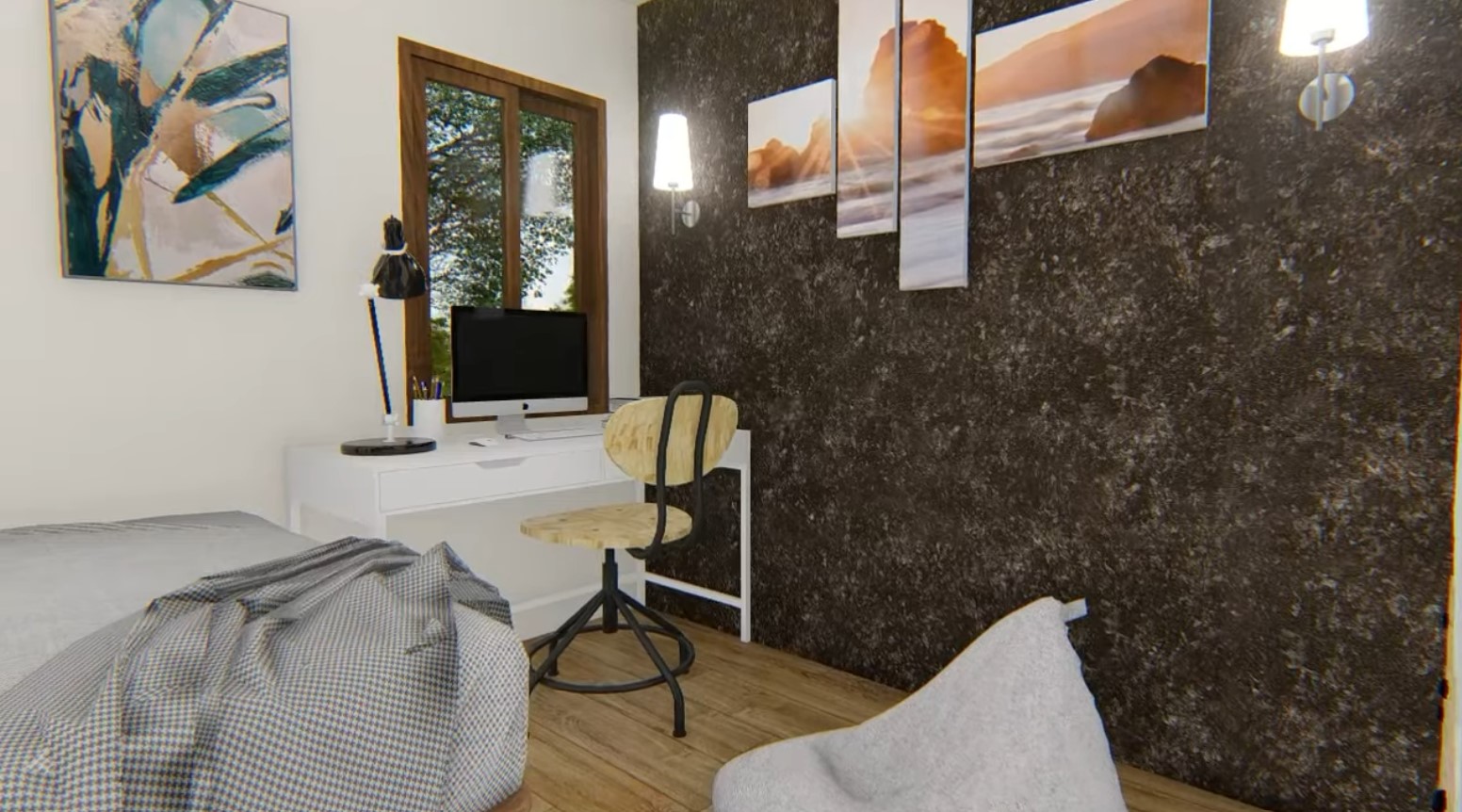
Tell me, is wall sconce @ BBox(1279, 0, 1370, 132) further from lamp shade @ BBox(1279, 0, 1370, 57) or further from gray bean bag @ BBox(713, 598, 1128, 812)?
gray bean bag @ BBox(713, 598, 1128, 812)

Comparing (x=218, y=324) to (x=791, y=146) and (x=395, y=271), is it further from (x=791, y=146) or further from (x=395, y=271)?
(x=791, y=146)

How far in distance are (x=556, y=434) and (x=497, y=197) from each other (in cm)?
100

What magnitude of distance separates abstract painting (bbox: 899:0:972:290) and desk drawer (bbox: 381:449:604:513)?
117cm

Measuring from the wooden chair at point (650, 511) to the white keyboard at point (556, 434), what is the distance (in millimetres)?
259

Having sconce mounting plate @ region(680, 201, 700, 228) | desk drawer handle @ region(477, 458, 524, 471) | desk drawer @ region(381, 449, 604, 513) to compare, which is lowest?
desk drawer @ region(381, 449, 604, 513)

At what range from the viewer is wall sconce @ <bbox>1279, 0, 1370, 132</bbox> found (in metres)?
1.67

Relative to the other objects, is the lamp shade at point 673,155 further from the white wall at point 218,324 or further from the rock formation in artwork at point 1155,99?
the rock formation in artwork at point 1155,99

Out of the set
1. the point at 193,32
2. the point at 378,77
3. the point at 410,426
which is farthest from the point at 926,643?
the point at 193,32

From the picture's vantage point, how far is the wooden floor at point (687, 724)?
1951mm

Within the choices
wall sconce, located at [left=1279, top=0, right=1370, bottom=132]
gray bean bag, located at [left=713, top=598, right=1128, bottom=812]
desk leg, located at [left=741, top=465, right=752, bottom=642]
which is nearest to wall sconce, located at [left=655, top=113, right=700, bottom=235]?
desk leg, located at [left=741, top=465, right=752, bottom=642]

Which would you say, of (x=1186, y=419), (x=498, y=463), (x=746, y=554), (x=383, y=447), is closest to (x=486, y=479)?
(x=498, y=463)

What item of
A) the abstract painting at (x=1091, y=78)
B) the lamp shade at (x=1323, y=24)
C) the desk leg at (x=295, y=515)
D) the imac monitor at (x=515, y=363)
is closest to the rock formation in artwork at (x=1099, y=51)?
the abstract painting at (x=1091, y=78)

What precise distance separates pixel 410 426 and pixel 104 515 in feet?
2.87

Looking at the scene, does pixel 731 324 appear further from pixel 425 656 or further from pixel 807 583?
pixel 425 656
